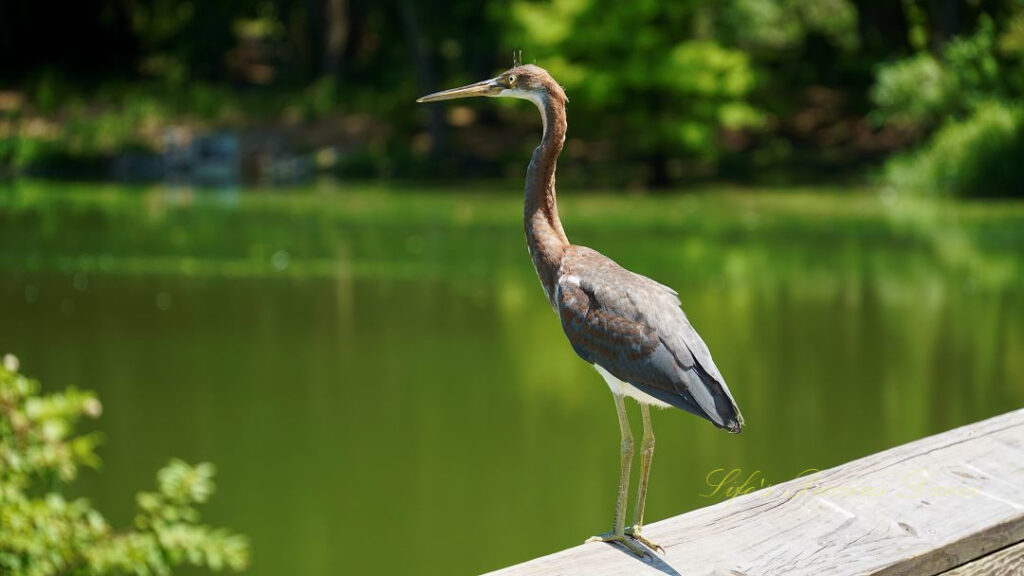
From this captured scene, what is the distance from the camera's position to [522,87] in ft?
9.61

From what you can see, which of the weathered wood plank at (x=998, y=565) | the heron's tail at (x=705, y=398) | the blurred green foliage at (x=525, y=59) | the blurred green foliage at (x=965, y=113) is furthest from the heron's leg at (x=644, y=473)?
the blurred green foliage at (x=965, y=113)

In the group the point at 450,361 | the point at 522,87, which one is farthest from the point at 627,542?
the point at 450,361

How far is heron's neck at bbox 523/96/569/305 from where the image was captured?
2881mm

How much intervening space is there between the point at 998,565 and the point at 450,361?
868 centimetres

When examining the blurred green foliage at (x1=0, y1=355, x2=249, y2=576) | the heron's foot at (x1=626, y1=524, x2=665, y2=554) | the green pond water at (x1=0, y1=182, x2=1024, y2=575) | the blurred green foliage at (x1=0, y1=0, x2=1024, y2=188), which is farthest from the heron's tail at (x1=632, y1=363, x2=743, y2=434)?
the blurred green foliage at (x1=0, y1=0, x2=1024, y2=188)

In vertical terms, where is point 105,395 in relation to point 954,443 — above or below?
below

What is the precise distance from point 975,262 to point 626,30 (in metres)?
11.6

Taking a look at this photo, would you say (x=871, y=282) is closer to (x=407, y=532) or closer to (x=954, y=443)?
(x=407, y=532)

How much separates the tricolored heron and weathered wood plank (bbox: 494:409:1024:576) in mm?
388

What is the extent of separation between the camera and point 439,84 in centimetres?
3406

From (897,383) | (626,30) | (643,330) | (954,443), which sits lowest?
(897,383)

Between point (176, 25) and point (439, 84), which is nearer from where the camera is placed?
point (439, 84)

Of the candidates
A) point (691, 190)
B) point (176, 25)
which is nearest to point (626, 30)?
point (691, 190)

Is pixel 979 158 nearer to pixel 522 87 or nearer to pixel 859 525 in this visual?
pixel 522 87
